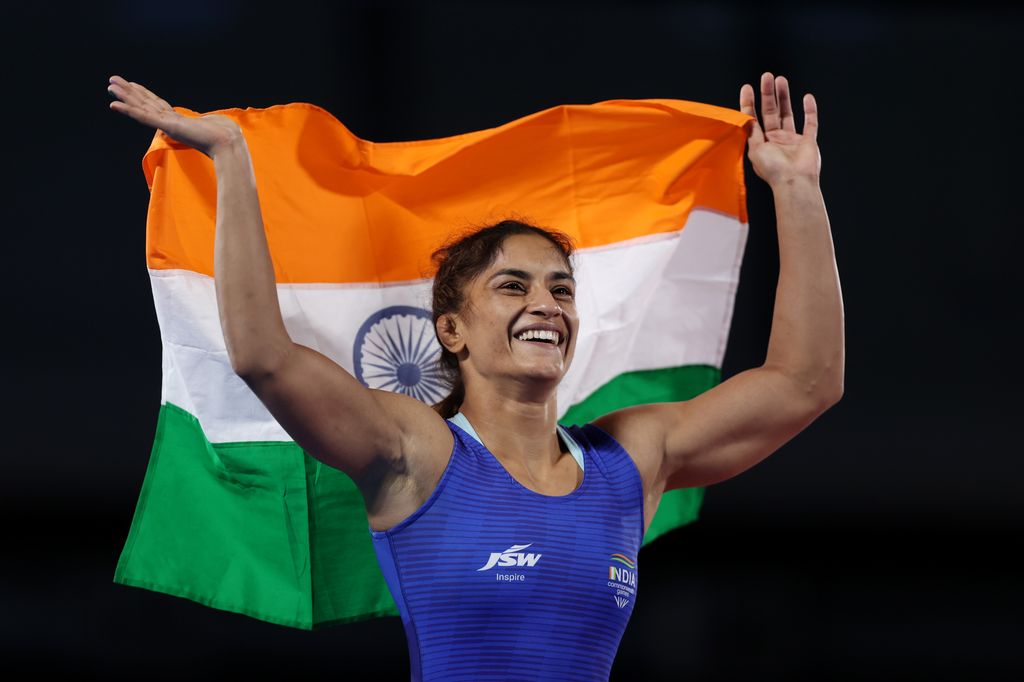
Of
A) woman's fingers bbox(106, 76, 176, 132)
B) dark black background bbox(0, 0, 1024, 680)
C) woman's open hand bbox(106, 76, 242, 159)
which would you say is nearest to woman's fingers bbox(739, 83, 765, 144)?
woman's open hand bbox(106, 76, 242, 159)

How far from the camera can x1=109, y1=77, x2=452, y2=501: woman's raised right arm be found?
2287 mm

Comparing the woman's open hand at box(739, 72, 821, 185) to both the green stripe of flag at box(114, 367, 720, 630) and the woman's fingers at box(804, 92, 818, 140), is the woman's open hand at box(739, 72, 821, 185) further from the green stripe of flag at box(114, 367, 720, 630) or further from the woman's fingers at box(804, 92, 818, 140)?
the green stripe of flag at box(114, 367, 720, 630)

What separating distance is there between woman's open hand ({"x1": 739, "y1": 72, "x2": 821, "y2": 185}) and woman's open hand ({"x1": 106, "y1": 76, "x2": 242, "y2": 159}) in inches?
49.3

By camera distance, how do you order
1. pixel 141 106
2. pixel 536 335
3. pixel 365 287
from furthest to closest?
pixel 365 287
pixel 536 335
pixel 141 106

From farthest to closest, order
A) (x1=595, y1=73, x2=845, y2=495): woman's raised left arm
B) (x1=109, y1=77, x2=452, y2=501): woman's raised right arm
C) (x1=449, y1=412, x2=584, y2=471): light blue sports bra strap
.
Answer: (x1=595, y1=73, x2=845, y2=495): woman's raised left arm, (x1=449, y1=412, x2=584, y2=471): light blue sports bra strap, (x1=109, y1=77, x2=452, y2=501): woman's raised right arm

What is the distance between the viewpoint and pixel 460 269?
2.88 meters

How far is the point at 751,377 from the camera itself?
2883 millimetres

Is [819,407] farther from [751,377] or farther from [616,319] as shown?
[616,319]

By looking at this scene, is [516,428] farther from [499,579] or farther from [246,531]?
[246,531]

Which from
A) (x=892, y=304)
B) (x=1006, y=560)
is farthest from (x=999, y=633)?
(x=892, y=304)

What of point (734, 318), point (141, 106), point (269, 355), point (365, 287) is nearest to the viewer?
point (269, 355)

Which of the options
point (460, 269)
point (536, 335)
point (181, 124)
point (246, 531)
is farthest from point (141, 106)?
point (246, 531)

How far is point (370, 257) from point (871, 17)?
9.89ft

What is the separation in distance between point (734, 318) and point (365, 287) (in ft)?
7.43
